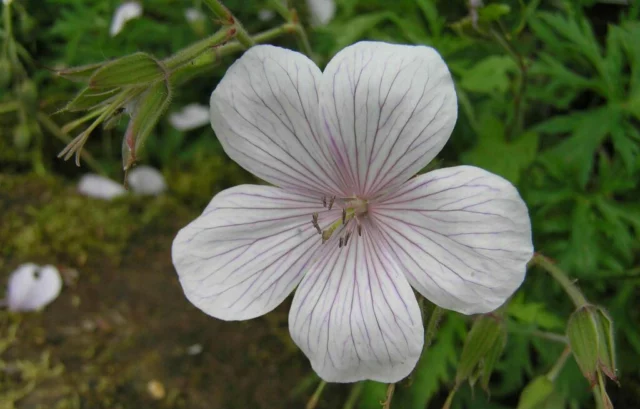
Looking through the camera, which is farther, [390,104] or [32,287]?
[32,287]

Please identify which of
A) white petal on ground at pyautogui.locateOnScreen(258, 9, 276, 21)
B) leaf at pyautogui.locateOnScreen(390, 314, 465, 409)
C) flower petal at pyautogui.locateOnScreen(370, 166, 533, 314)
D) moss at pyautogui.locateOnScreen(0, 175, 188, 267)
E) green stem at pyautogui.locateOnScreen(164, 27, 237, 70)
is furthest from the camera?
white petal on ground at pyautogui.locateOnScreen(258, 9, 276, 21)

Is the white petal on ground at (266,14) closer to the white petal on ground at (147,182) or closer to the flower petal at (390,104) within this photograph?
the white petal on ground at (147,182)

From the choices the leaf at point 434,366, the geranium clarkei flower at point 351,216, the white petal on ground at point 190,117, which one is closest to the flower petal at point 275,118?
the geranium clarkei flower at point 351,216

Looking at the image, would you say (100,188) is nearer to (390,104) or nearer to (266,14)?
(266,14)

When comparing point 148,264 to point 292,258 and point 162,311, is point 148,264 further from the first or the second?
point 292,258

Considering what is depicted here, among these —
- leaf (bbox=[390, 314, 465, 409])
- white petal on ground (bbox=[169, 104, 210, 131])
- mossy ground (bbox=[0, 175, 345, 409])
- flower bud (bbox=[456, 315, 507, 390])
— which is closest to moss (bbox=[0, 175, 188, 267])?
mossy ground (bbox=[0, 175, 345, 409])

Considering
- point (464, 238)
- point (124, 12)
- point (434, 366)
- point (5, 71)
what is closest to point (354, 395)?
point (434, 366)

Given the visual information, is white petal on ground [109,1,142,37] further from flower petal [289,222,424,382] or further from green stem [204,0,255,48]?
flower petal [289,222,424,382]
